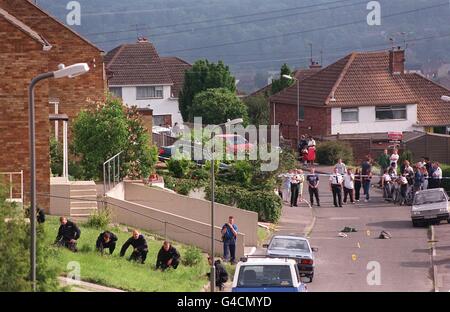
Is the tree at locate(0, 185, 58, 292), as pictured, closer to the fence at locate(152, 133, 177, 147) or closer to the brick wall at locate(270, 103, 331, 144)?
the fence at locate(152, 133, 177, 147)

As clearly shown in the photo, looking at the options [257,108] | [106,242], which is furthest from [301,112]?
[106,242]

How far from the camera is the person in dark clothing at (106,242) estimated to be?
31.2 m

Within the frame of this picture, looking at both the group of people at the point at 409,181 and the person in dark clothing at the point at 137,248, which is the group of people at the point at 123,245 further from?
the group of people at the point at 409,181

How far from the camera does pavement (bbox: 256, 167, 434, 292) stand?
31359 millimetres

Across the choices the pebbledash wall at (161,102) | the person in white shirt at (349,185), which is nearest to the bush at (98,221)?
the person in white shirt at (349,185)

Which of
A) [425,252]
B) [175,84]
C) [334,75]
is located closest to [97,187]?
[425,252]

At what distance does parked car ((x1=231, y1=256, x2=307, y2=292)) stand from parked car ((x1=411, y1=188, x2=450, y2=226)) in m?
13.8

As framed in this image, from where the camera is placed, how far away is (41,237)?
23.3m

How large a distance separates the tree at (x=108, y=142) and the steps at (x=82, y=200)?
12.9 feet

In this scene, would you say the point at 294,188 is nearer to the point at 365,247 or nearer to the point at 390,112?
the point at 365,247
